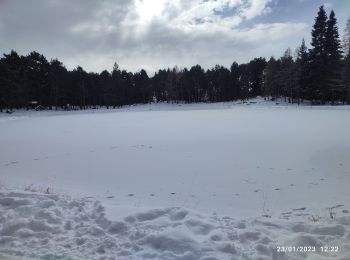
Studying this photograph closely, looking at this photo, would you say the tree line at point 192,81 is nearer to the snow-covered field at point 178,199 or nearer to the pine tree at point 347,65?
the pine tree at point 347,65

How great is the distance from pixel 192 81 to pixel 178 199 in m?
91.9

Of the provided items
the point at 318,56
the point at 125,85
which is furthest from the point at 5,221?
the point at 125,85

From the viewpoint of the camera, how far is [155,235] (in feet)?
17.0

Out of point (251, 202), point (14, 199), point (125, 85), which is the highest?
point (125, 85)

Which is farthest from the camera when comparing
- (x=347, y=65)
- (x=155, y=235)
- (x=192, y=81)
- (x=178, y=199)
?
(x=192, y=81)

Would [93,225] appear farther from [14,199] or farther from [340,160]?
[340,160]

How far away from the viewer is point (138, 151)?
46.0 feet

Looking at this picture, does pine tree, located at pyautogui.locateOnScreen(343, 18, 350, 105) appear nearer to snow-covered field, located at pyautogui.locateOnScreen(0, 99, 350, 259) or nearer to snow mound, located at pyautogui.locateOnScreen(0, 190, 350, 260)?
snow-covered field, located at pyautogui.locateOnScreen(0, 99, 350, 259)

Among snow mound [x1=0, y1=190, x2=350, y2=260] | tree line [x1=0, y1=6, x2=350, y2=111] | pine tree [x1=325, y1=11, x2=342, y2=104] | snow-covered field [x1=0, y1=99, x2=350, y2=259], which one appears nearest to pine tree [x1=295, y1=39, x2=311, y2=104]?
tree line [x1=0, y1=6, x2=350, y2=111]

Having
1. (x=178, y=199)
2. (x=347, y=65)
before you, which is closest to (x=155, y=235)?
(x=178, y=199)

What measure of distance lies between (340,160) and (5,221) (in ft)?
33.6

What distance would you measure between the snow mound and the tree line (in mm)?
52082

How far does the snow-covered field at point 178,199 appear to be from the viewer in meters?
4.90

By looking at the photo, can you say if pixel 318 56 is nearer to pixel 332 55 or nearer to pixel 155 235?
pixel 332 55
